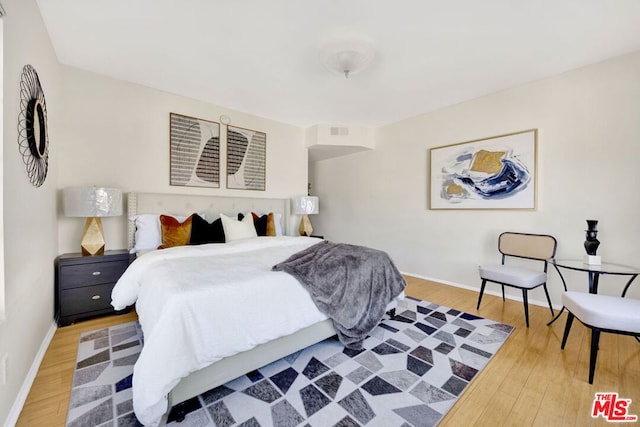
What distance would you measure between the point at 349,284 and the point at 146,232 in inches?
91.7

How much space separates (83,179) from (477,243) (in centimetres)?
473

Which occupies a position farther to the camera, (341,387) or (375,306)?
(375,306)

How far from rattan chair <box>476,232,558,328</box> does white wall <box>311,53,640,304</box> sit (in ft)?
0.71

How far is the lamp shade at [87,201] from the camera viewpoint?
2447mm

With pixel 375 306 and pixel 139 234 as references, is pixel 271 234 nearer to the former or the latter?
pixel 139 234

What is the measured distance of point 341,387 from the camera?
161 cm

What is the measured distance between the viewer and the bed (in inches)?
48.6

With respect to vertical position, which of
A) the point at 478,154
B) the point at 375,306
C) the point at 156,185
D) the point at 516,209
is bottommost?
the point at 375,306

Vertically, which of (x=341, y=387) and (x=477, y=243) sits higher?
(x=477, y=243)

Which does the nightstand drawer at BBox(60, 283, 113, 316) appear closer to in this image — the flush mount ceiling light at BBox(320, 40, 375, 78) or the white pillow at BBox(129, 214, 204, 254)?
the white pillow at BBox(129, 214, 204, 254)

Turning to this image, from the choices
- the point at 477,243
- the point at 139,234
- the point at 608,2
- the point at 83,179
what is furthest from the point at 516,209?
the point at 83,179

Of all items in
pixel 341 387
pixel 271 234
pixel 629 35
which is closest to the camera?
pixel 341 387

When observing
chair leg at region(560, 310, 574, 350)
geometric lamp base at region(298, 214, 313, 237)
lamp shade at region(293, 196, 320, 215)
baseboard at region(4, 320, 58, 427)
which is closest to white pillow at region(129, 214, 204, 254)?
baseboard at region(4, 320, 58, 427)

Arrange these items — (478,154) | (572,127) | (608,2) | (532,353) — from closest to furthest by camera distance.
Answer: (608,2)
(532,353)
(572,127)
(478,154)
